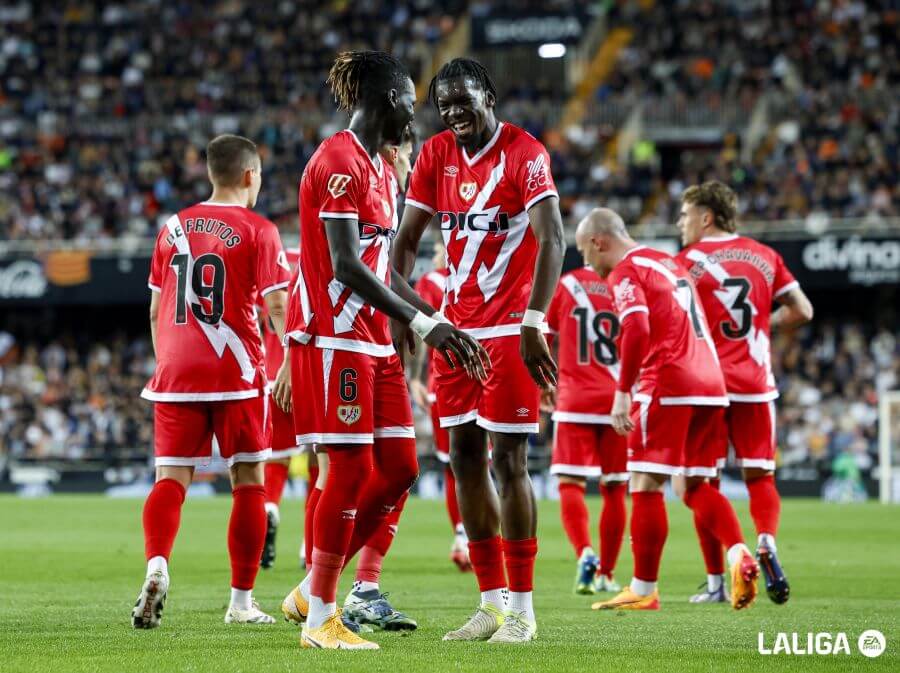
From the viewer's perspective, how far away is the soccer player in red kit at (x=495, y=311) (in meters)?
6.32

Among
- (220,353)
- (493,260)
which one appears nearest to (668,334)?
(493,260)

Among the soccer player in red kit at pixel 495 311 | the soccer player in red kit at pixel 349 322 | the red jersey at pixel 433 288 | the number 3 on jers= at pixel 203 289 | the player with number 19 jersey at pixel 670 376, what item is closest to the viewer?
the soccer player in red kit at pixel 349 322

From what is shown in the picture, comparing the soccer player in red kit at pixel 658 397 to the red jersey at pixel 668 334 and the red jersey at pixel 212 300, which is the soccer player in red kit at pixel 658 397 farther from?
the red jersey at pixel 212 300

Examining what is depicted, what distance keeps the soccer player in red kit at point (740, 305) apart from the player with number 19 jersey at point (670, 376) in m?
0.61

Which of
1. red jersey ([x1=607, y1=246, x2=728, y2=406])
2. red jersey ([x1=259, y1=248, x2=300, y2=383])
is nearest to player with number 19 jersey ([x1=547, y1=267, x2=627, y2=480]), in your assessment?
red jersey ([x1=607, y1=246, x2=728, y2=406])

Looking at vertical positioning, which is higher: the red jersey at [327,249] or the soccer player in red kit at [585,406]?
the red jersey at [327,249]

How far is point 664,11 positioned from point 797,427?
1379 cm

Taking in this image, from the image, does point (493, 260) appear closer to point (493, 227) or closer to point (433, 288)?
point (493, 227)

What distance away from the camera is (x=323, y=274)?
20.4ft

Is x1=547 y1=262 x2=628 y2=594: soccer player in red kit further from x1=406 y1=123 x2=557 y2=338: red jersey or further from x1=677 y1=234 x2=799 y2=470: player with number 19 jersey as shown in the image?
x1=406 y1=123 x2=557 y2=338: red jersey

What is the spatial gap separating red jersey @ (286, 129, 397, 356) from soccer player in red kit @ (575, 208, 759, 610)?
Answer: 2578 mm

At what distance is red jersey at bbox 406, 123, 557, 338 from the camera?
21.2 ft

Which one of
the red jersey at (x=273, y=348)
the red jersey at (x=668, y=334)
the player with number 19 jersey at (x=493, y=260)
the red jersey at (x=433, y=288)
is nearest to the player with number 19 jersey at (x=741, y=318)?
the red jersey at (x=668, y=334)

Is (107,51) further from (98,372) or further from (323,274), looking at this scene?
(323,274)
